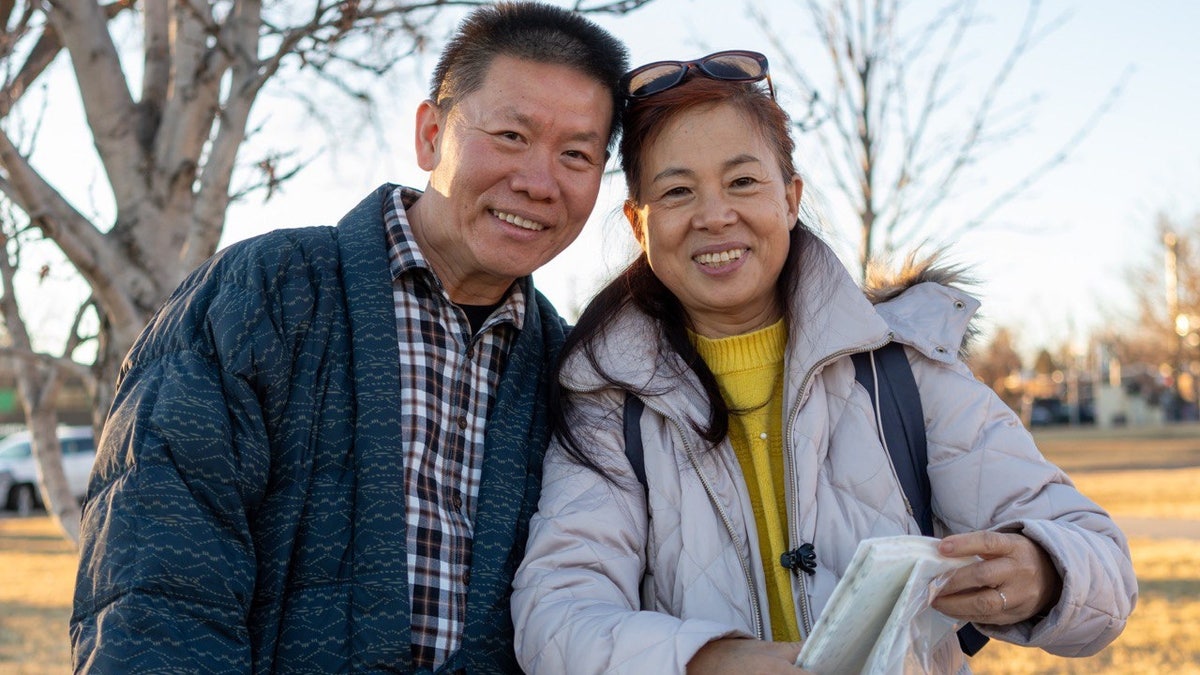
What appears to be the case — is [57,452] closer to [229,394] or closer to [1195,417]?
[229,394]

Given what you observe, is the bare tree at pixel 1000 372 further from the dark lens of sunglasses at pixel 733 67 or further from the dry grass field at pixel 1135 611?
the dark lens of sunglasses at pixel 733 67

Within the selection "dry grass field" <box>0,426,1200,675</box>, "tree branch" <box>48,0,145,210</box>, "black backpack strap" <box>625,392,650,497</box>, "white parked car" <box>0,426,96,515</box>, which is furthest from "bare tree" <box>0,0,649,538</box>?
"white parked car" <box>0,426,96,515</box>

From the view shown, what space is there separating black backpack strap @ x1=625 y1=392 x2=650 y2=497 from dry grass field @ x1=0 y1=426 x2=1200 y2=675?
4845 mm

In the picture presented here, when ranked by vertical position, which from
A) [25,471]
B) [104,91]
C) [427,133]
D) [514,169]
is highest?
[104,91]

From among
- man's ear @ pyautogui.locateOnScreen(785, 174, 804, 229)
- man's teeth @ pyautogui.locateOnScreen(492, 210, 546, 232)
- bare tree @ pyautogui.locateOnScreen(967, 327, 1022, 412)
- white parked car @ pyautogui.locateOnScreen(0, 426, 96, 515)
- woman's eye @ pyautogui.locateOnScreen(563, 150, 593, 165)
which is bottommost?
white parked car @ pyautogui.locateOnScreen(0, 426, 96, 515)

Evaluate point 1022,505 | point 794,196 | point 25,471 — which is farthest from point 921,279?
point 25,471

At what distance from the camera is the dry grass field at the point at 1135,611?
669 cm

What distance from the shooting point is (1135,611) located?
7.86m

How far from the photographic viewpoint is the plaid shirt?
7.89 feet

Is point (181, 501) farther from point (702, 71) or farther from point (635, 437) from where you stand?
point (702, 71)

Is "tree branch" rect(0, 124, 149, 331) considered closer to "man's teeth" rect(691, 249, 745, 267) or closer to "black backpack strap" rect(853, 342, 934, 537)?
"man's teeth" rect(691, 249, 745, 267)

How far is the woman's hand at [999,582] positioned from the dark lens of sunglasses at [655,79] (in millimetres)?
1281

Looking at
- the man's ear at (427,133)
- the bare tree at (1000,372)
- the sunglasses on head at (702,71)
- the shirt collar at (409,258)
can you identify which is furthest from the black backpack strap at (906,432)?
the bare tree at (1000,372)

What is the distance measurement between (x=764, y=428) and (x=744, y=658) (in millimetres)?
660
